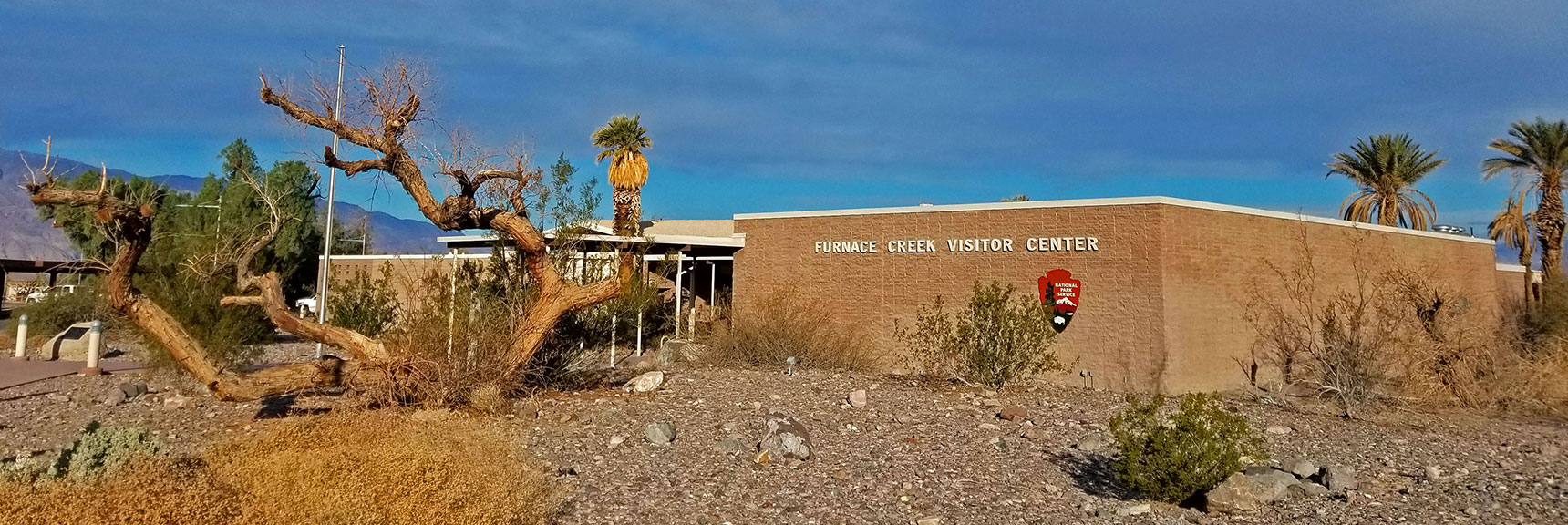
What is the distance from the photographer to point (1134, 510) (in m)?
6.68

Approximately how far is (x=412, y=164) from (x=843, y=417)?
5.24 metres

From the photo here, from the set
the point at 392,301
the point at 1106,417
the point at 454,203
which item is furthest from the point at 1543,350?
the point at 392,301

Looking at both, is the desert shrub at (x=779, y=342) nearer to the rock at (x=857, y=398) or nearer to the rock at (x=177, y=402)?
the rock at (x=857, y=398)

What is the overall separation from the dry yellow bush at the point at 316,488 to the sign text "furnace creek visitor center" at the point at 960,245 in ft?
34.2

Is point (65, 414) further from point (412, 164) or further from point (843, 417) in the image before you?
point (843, 417)

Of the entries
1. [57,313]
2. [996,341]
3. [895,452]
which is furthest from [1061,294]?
[57,313]

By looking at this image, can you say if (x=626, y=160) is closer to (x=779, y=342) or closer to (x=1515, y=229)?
(x=779, y=342)

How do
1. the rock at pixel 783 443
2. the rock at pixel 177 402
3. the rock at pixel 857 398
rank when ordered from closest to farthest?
the rock at pixel 783 443 < the rock at pixel 177 402 < the rock at pixel 857 398

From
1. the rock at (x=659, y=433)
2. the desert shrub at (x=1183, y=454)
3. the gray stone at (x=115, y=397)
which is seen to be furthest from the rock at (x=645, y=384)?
the desert shrub at (x=1183, y=454)

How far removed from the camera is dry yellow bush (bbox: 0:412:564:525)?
5.38m

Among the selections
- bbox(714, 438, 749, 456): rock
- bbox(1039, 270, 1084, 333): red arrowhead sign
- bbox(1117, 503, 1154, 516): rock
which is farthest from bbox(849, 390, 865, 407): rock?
bbox(1039, 270, 1084, 333): red arrowhead sign

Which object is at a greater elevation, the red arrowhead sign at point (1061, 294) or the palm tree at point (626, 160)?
the palm tree at point (626, 160)

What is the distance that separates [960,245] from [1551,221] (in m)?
22.0

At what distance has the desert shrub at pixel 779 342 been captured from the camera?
15344 millimetres
